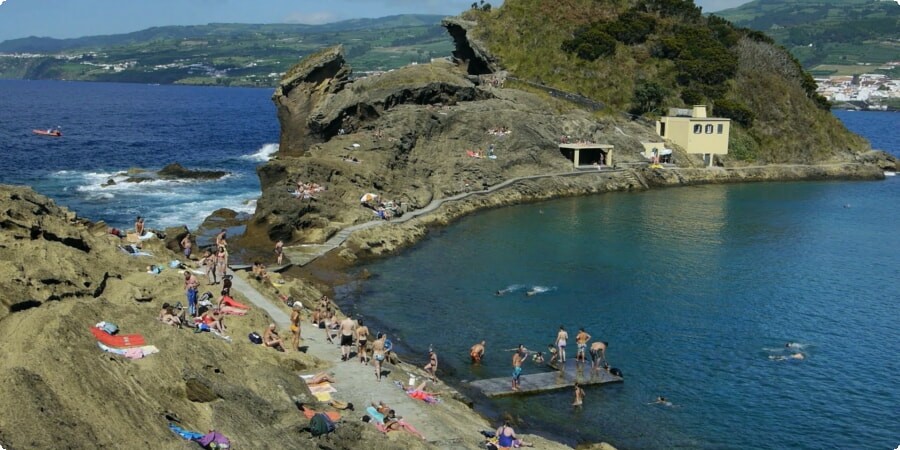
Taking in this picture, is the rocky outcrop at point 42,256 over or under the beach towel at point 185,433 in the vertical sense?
over

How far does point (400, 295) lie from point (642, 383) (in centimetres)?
1483

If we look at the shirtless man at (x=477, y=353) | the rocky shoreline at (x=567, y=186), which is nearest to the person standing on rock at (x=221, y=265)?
the shirtless man at (x=477, y=353)

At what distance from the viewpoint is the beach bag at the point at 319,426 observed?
2069 centimetres

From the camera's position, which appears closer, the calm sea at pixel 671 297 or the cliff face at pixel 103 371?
the cliff face at pixel 103 371

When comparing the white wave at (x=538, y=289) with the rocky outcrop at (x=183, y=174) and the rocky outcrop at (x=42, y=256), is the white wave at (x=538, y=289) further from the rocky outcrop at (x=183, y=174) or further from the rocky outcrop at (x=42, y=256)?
the rocky outcrop at (x=183, y=174)

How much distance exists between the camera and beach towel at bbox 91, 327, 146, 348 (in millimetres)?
21605

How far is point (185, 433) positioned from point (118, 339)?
4737 millimetres

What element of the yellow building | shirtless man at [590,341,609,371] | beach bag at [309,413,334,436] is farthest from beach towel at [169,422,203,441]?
the yellow building

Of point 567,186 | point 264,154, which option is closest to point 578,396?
point 567,186

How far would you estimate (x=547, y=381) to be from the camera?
31.9 meters

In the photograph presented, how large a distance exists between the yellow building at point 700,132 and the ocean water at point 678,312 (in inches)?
941

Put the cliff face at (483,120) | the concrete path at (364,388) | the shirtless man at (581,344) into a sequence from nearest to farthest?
the concrete path at (364,388), the shirtless man at (581,344), the cliff face at (483,120)

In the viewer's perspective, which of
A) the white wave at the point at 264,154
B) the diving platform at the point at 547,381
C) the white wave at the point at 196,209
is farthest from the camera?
the white wave at the point at 264,154

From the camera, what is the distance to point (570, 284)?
45438 millimetres
